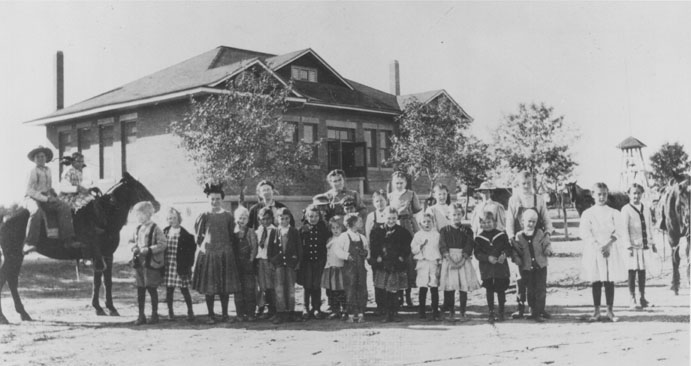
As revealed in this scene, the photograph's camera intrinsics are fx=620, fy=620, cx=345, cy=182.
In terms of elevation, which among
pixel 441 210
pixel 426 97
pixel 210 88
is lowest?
pixel 441 210

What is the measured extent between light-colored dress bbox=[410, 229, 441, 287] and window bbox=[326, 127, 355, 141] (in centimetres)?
1421

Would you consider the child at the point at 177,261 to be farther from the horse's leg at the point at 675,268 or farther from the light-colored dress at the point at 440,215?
the horse's leg at the point at 675,268

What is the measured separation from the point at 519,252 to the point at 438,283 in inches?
39.2

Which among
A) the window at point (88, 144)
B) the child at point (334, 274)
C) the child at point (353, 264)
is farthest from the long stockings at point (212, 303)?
the window at point (88, 144)

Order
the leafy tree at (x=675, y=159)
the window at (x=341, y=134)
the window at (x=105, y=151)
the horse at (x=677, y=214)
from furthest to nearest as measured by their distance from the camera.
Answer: the window at (x=341, y=134) → the window at (x=105, y=151) → the horse at (x=677, y=214) → the leafy tree at (x=675, y=159)

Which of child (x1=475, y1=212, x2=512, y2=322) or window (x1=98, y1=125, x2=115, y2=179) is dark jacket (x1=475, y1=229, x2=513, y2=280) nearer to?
child (x1=475, y1=212, x2=512, y2=322)

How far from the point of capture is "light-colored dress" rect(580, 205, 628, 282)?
690 centimetres

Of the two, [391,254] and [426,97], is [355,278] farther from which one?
[426,97]

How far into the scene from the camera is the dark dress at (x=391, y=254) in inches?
284

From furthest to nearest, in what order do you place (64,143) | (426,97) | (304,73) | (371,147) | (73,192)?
1. (426,97)
2. (371,147)
3. (304,73)
4. (64,143)
5. (73,192)

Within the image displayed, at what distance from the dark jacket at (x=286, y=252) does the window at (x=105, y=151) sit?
14.1 metres

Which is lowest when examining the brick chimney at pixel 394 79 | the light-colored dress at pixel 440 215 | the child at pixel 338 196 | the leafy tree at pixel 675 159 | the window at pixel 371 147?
the light-colored dress at pixel 440 215

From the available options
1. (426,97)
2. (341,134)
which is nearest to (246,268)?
(341,134)

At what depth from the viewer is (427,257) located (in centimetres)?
732
